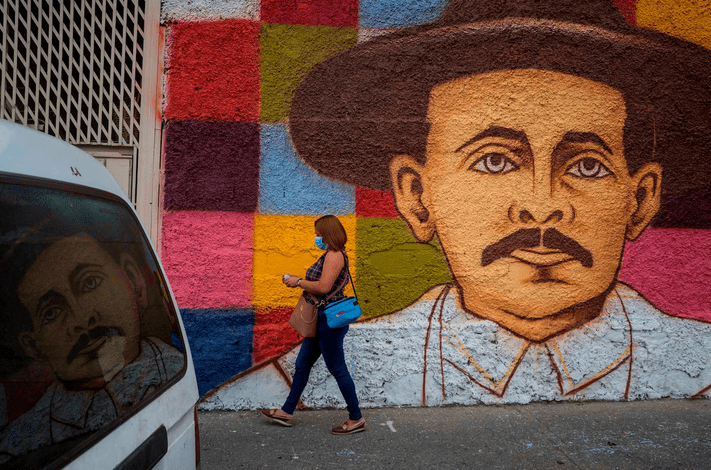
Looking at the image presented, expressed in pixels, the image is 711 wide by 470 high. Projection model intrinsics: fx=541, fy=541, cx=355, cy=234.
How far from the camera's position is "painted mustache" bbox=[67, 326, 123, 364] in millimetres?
1328

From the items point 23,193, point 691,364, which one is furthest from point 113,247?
point 691,364

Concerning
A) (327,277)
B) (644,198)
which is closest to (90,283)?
(327,277)

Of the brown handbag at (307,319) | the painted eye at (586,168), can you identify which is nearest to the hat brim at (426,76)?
the painted eye at (586,168)

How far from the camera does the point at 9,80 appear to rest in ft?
13.7

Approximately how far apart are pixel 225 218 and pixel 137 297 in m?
2.74

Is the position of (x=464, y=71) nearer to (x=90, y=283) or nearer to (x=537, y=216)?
(x=537, y=216)

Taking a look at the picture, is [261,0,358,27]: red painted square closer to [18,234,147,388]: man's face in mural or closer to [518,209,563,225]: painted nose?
[518,209,563,225]: painted nose

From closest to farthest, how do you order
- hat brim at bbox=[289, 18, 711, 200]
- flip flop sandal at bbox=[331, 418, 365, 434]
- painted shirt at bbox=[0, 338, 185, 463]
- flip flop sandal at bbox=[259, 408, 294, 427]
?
painted shirt at bbox=[0, 338, 185, 463], flip flop sandal at bbox=[331, 418, 365, 434], flip flop sandal at bbox=[259, 408, 294, 427], hat brim at bbox=[289, 18, 711, 200]

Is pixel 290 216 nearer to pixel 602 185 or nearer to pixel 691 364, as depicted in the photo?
pixel 602 185

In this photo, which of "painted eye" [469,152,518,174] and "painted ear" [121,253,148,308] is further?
"painted eye" [469,152,518,174]

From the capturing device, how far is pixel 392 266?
14.6 ft

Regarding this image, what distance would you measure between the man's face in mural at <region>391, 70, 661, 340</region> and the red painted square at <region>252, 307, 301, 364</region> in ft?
4.43

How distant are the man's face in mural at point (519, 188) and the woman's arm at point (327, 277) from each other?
101 centimetres

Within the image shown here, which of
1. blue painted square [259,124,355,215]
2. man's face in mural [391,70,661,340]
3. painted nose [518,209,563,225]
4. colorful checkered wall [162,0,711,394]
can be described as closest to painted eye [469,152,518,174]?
man's face in mural [391,70,661,340]
